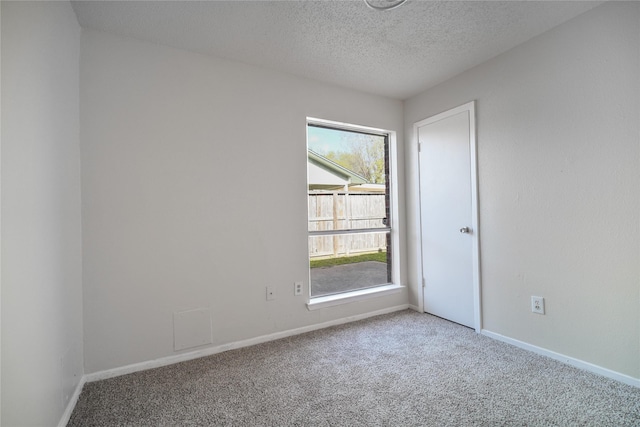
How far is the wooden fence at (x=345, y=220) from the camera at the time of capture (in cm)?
291

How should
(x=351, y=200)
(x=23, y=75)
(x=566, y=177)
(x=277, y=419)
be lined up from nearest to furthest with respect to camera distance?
(x=23, y=75) → (x=277, y=419) → (x=566, y=177) → (x=351, y=200)

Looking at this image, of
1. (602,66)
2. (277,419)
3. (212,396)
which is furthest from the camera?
(602,66)

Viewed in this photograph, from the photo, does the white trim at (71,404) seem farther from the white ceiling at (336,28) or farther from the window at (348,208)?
the white ceiling at (336,28)

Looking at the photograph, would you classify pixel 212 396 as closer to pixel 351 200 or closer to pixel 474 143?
pixel 351 200

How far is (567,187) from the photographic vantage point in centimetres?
204

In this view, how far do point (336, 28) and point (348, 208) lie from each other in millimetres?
1664

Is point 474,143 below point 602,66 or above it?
below

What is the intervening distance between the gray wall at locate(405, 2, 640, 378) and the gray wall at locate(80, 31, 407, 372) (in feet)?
5.05

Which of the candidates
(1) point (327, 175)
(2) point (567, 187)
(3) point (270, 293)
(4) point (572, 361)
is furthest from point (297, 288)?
(2) point (567, 187)

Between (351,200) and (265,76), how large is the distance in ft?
4.82

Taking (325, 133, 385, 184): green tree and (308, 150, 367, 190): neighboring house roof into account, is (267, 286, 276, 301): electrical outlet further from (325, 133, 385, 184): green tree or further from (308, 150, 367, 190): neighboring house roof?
(325, 133, 385, 184): green tree

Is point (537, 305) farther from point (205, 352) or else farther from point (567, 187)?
point (205, 352)

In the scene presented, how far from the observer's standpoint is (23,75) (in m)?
1.21

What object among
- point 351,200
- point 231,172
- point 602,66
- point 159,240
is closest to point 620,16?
point 602,66
